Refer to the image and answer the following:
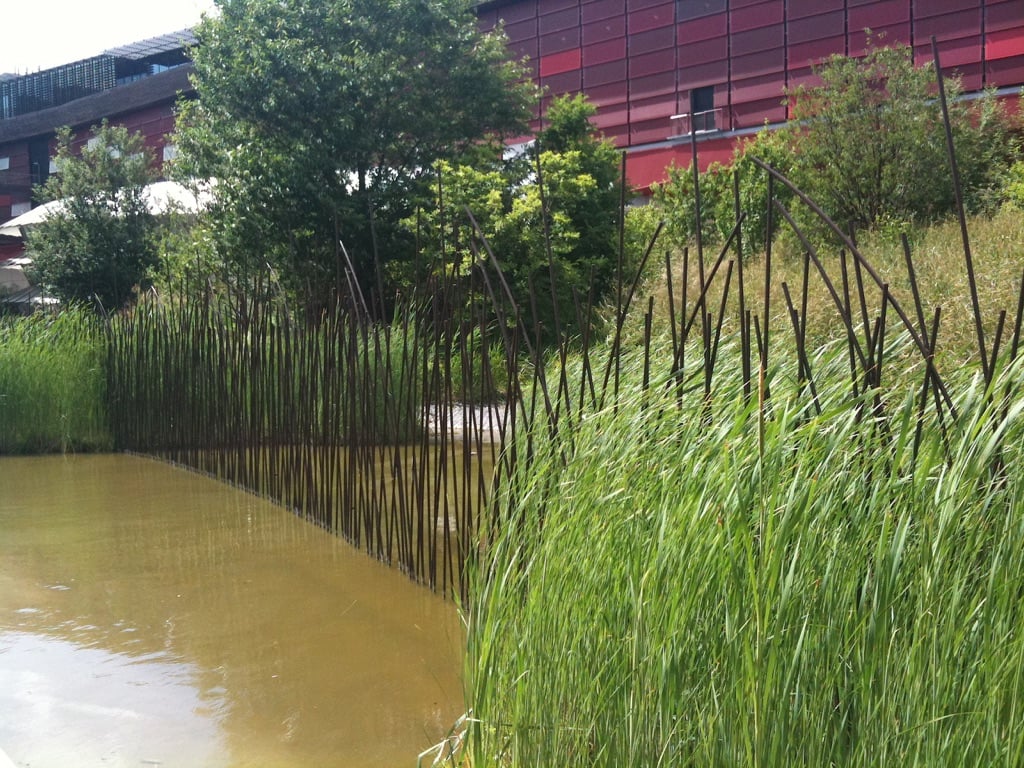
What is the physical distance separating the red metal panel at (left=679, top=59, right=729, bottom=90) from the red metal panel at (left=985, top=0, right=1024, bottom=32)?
482 cm

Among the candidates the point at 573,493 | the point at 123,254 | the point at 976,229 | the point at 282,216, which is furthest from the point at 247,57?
the point at 573,493

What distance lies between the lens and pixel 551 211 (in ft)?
34.5

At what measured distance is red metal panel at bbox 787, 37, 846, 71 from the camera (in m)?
19.0

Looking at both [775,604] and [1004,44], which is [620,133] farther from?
[775,604]

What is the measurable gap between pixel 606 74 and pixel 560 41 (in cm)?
137

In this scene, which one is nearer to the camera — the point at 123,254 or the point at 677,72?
the point at 123,254

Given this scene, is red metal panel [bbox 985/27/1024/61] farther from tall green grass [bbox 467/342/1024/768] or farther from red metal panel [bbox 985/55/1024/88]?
tall green grass [bbox 467/342/1024/768]

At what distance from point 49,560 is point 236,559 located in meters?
0.88

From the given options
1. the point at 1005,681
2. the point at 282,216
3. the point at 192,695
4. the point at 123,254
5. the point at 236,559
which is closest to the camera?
the point at 1005,681

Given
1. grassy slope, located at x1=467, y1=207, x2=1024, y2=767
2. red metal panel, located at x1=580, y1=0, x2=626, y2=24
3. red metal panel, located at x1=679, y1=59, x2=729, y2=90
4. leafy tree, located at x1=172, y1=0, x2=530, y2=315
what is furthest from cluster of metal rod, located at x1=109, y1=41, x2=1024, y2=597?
red metal panel, located at x1=580, y1=0, x2=626, y2=24

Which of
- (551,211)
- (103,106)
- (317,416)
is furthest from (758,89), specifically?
(103,106)

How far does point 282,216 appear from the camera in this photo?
37.1 feet

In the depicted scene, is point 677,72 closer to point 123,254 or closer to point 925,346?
point 123,254

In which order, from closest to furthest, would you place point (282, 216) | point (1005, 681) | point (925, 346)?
point (1005, 681) < point (925, 346) < point (282, 216)
